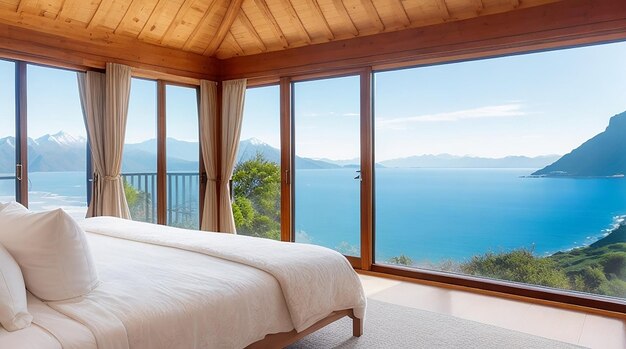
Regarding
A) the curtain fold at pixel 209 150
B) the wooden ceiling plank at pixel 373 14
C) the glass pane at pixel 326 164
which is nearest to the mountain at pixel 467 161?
the glass pane at pixel 326 164

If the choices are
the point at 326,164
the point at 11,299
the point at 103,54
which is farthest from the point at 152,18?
the point at 11,299

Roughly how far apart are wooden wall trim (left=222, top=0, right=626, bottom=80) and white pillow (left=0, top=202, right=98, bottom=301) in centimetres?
330

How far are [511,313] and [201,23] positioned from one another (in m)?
4.04

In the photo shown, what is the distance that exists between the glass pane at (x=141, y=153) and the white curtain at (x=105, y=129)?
1.06 feet

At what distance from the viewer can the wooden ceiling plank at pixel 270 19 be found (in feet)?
15.1

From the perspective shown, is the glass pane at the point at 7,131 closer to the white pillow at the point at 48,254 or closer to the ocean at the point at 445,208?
the ocean at the point at 445,208

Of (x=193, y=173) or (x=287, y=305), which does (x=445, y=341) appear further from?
(x=193, y=173)

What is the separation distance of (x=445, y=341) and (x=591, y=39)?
251 centimetres

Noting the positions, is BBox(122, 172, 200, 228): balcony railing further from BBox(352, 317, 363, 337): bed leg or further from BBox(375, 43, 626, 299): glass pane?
BBox(352, 317, 363, 337): bed leg

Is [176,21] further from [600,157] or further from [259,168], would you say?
[600,157]

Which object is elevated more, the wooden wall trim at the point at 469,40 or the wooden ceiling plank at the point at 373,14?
the wooden ceiling plank at the point at 373,14

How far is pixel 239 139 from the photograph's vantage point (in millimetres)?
5254

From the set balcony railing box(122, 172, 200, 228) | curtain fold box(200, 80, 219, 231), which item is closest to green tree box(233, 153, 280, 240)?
curtain fold box(200, 80, 219, 231)

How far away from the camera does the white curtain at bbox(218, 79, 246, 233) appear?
17.1 feet
